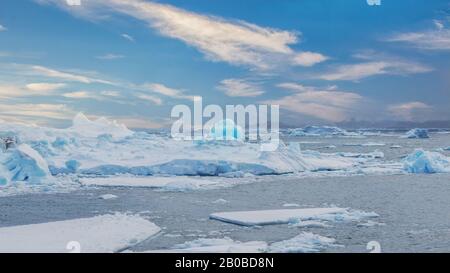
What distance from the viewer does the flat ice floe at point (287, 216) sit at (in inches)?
335

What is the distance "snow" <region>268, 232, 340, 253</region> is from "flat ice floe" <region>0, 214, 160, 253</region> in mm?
2007

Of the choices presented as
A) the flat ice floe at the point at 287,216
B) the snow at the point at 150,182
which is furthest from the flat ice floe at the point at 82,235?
the snow at the point at 150,182

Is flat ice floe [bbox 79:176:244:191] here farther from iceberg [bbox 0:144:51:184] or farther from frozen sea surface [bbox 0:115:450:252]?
iceberg [bbox 0:144:51:184]

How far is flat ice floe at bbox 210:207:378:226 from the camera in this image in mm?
8516

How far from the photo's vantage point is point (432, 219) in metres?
9.05

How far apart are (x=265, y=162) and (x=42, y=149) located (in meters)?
8.90

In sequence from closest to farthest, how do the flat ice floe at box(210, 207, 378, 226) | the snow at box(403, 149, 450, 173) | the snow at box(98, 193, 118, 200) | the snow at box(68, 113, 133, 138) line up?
the flat ice floe at box(210, 207, 378, 226), the snow at box(98, 193, 118, 200), the snow at box(403, 149, 450, 173), the snow at box(68, 113, 133, 138)

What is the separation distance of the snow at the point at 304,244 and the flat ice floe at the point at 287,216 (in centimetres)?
127

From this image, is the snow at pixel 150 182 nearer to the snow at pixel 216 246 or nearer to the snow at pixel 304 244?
the snow at pixel 216 246

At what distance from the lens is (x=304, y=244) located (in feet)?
21.9

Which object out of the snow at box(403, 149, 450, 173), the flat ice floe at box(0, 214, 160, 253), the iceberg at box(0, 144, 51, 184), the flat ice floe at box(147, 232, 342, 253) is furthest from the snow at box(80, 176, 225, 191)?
the snow at box(403, 149, 450, 173)

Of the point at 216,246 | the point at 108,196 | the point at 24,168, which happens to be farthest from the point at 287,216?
the point at 24,168
